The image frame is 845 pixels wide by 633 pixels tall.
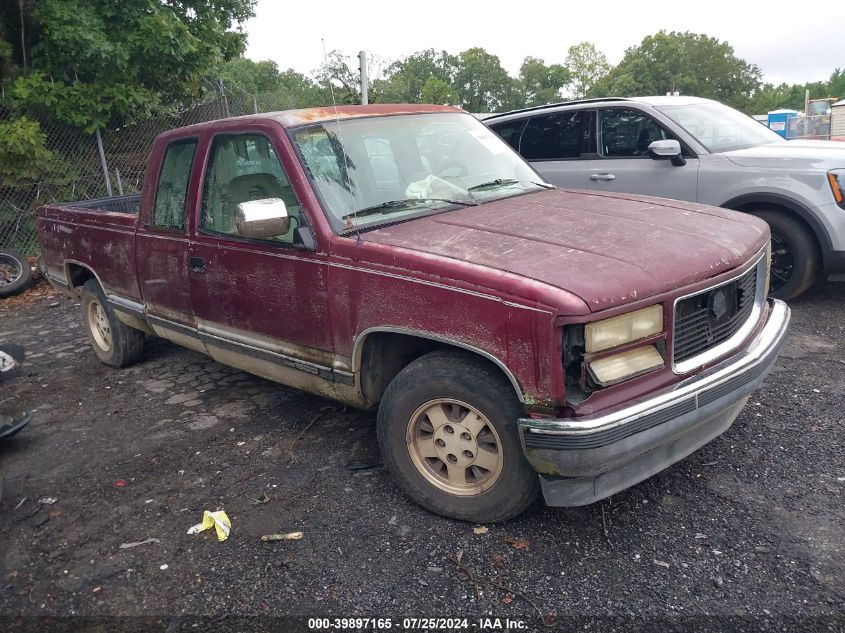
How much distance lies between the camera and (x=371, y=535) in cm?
309

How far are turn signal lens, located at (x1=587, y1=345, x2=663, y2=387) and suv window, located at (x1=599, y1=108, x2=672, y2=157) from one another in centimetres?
445

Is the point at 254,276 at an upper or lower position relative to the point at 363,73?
lower

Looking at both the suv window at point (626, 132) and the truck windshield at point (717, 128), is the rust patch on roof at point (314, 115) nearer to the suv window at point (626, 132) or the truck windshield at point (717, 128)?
the suv window at point (626, 132)

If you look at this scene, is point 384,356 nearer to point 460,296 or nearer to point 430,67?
point 460,296

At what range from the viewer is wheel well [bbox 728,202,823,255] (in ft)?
19.0

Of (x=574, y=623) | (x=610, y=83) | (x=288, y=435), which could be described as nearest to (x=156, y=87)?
(x=288, y=435)

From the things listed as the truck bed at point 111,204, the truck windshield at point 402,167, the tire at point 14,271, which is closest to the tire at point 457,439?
the truck windshield at point 402,167

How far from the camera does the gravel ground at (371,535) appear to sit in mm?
2604

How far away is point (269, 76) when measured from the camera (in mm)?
78188

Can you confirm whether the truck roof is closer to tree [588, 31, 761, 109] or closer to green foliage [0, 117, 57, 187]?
green foliage [0, 117, 57, 187]

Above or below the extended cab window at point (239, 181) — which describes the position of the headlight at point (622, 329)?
below

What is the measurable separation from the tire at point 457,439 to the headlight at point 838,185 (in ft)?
14.1

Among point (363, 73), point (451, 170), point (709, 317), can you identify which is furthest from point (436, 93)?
point (709, 317)

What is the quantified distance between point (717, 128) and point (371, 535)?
18.2 feet
